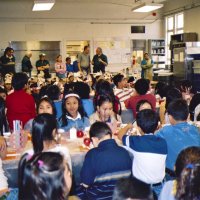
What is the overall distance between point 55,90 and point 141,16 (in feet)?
33.4

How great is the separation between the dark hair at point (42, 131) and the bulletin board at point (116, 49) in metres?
11.7

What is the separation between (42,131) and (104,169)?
0.61 meters

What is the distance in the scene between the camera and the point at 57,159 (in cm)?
153

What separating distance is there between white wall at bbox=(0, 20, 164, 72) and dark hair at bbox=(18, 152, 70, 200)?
1216cm

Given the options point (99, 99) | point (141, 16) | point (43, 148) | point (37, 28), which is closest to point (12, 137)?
point (43, 148)

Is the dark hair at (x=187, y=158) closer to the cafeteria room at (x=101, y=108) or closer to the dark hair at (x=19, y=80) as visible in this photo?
the cafeteria room at (x=101, y=108)

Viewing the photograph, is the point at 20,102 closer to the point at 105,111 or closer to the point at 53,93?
the point at 53,93

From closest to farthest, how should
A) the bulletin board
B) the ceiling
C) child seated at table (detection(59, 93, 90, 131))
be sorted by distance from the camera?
child seated at table (detection(59, 93, 90, 131)) < the ceiling < the bulletin board

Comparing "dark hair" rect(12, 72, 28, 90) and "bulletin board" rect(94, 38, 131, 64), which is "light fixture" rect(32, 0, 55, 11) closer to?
"bulletin board" rect(94, 38, 131, 64)

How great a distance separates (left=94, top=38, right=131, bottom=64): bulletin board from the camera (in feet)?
46.9

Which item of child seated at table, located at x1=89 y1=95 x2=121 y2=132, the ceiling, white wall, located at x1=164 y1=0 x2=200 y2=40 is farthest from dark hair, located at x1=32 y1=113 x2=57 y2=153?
the ceiling

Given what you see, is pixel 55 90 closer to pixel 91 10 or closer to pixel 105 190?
pixel 105 190

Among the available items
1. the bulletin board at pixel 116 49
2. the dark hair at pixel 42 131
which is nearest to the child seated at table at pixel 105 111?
the dark hair at pixel 42 131

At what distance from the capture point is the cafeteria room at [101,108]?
1.81m
